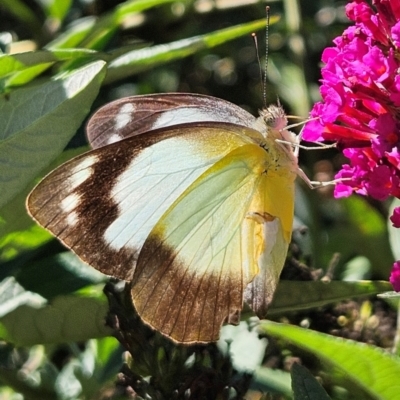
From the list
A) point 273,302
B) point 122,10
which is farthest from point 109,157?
point 122,10

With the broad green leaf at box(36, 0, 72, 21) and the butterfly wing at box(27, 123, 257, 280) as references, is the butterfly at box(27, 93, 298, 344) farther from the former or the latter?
the broad green leaf at box(36, 0, 72, 21)

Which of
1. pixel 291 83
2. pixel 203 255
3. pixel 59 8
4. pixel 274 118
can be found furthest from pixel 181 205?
pixel 291 83

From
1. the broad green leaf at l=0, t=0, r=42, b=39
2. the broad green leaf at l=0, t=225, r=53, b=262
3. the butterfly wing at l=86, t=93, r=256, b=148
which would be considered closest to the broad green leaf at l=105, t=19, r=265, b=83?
the butterfly wing at l=86, t=93, r=256, b=148

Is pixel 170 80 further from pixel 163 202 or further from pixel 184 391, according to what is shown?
pixel 184 391

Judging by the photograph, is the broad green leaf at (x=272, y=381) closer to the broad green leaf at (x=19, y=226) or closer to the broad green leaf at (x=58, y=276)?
the broad green leaf at (x=58, y=276)

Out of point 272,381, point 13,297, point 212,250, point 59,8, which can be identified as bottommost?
point 272,381

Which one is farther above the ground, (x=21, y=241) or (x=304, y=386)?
(x=21, y=241)

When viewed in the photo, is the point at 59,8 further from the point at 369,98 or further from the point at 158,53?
the point at 369,98

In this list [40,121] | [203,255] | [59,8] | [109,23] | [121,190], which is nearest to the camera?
[40,121]
